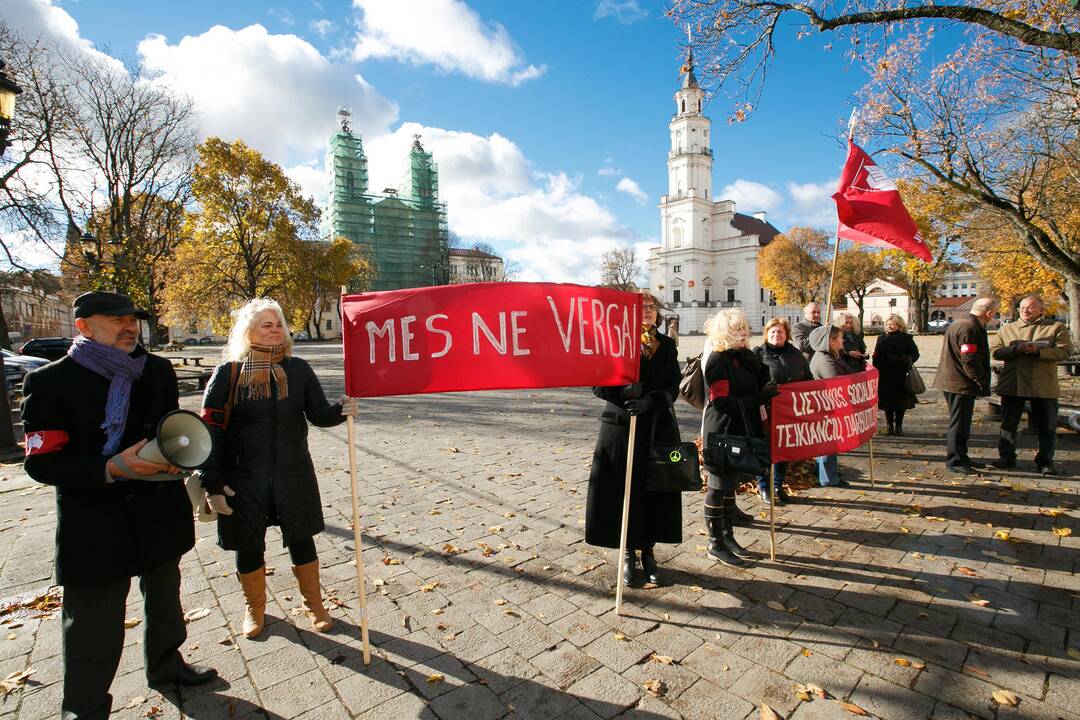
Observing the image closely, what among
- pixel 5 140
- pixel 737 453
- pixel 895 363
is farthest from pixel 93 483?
pixel 895 363

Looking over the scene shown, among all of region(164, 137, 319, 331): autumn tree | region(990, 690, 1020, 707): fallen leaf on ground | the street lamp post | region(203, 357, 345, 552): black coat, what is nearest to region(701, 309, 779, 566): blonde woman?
region(990, 690, 1020, 707): fallen leaf on ground

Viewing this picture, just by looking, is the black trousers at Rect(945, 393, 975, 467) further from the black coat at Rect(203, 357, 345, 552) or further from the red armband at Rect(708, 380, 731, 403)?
the black coat at Rect(203, 357, 345, 552)

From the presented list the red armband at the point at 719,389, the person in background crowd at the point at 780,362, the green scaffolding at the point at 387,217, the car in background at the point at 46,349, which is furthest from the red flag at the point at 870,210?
the green scaffolding at the point at 387,217

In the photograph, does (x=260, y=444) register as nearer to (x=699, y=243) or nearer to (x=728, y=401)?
(x=728, y=401)

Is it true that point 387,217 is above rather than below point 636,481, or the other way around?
above

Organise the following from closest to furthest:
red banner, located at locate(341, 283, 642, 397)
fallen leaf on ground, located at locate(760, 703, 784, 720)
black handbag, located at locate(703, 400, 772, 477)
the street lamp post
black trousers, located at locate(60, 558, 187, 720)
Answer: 1. black trousers, located at locate(60, 558, 187, 720)
2. fallen leaf on ground, located at locate(760, 703, 784, 720)
3. red banner, located at locate(341, 283, 642, 397)
4. black handbag, located at locate(703, 400, 772, 477)
5. the street lamp post

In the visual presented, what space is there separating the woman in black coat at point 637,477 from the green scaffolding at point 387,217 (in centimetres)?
7672

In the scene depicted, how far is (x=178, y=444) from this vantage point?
→ 7.87 ft

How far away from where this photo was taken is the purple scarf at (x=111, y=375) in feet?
7.73

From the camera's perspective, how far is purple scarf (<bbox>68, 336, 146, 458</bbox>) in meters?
2.36

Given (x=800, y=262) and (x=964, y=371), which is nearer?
(x=964, y=371)

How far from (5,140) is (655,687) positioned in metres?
10.3

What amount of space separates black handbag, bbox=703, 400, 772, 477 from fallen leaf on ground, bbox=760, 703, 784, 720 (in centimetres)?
173

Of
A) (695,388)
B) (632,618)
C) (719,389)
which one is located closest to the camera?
(632,618)
